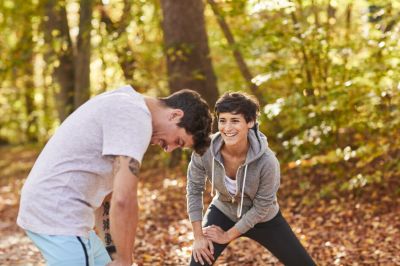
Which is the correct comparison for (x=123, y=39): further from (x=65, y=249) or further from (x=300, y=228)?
(x=65, y=249)

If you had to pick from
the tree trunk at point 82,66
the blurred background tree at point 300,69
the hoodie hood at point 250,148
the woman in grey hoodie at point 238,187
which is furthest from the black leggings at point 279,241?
the tree trunk at point 82,66

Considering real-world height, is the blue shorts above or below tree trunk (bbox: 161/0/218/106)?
below

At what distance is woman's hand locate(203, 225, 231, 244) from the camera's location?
13.9 feet

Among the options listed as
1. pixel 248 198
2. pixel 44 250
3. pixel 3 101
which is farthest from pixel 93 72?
pixel 44 250

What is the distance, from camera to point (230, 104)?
4141 mm

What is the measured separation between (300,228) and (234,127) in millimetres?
3713

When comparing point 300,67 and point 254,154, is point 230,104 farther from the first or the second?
point 300,67

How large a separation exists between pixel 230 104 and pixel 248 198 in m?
0.70

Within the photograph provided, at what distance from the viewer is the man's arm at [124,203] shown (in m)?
2.80

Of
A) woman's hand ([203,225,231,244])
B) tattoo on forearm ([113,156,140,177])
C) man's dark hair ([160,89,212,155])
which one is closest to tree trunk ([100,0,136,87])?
woman's hand ([203,225,231,244])

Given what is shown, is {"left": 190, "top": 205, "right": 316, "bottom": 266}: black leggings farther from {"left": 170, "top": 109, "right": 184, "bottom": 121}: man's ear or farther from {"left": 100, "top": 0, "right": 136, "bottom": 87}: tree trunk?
{"left": 100, "top": 0, "right": 136, "bottom": 87}: tree trunk

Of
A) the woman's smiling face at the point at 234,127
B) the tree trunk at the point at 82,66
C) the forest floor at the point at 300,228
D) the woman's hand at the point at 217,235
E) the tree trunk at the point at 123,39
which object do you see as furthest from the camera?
the tree trunk at the point at 82,66

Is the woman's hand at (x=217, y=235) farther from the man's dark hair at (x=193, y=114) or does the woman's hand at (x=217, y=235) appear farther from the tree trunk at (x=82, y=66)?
the tree trunk at (x=82, y=66)

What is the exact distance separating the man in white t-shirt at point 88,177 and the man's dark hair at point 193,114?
119 mm
